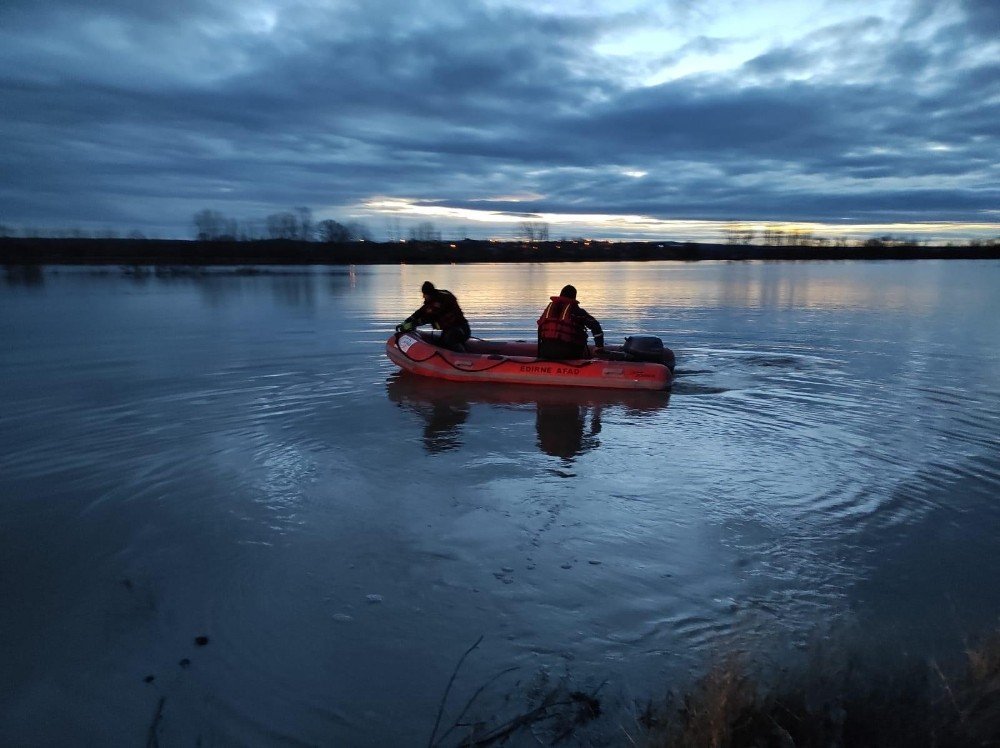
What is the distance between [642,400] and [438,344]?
3.54 meters

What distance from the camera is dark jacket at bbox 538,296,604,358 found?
9.17m

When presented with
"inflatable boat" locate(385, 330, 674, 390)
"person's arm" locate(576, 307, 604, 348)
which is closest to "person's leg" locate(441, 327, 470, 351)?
"inflatable boat" locate(385, 330, 674, 390)

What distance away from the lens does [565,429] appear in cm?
720

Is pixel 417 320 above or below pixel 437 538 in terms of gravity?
above

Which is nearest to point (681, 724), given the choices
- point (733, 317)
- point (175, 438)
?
point (175, 438)

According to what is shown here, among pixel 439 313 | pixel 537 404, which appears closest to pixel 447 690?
pixel 537 404

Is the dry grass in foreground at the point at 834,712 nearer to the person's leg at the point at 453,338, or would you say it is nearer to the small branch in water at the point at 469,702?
the small branch in water at the point at 469,702

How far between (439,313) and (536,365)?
1.87 metres

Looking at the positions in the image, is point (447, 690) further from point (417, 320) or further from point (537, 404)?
point (417, 320)

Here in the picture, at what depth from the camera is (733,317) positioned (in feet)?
57.6

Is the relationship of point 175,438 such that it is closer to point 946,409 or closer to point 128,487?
point 128,487

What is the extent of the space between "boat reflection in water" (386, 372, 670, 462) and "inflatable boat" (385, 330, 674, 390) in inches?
5.0

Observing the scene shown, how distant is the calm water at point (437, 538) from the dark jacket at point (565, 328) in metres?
0.71

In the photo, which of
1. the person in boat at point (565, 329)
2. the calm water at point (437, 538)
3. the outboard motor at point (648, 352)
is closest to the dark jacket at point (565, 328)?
the person in boat at point (565, 329)
